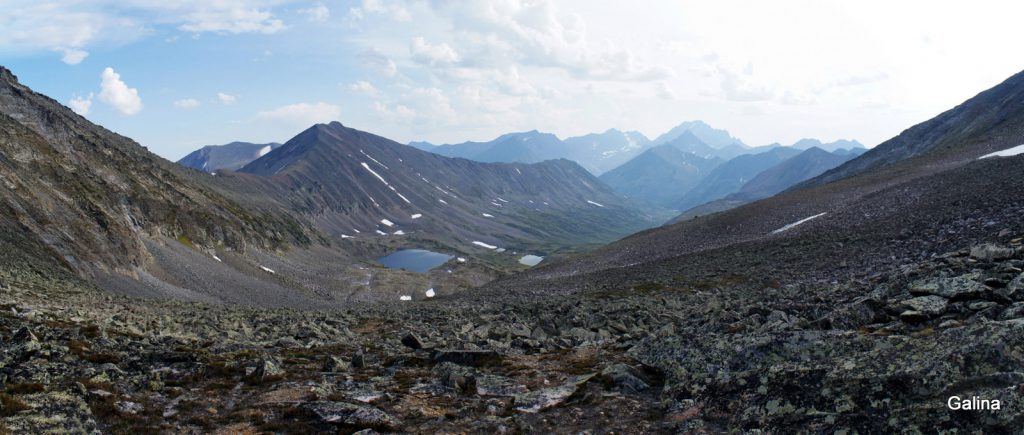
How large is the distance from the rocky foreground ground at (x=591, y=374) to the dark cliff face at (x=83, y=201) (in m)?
42.7

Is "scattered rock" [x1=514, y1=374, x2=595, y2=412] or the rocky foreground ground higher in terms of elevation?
the rocky foreground ground

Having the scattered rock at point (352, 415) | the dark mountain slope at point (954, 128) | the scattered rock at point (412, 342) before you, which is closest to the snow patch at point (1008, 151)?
the dark mountain slope at point (954, 128)

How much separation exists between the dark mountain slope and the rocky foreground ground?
5081 inches

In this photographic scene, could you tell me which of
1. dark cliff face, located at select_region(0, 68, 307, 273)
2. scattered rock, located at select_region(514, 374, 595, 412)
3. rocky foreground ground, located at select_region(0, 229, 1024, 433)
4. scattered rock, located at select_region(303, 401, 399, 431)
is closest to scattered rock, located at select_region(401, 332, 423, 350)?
rocky foreground ground, located at select_region(0, 229, 1024, 433)

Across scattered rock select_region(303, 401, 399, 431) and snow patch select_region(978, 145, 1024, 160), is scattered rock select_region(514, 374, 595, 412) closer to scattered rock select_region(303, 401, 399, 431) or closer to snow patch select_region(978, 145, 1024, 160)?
scattered rock select_region(303, 401, 399, 431)

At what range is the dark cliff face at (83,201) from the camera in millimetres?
60250

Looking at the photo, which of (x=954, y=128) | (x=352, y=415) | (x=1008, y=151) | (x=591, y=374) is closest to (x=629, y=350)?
(x=591, y=374)

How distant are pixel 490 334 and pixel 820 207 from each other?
2502 inches

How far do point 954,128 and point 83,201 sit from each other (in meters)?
208

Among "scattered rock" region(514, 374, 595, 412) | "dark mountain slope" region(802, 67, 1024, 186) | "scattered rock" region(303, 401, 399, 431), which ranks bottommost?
"scattered rock" region(514, 374, 595, 412)

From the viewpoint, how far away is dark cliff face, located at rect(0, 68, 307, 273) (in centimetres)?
6025

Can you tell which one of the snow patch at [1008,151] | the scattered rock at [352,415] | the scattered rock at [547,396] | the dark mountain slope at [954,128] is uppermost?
the dark mountain slope at [954,128]

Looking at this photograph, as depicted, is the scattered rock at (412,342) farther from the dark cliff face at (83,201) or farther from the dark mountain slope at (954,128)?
the dark mountain slope at (954,128)

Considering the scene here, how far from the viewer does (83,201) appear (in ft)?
247
